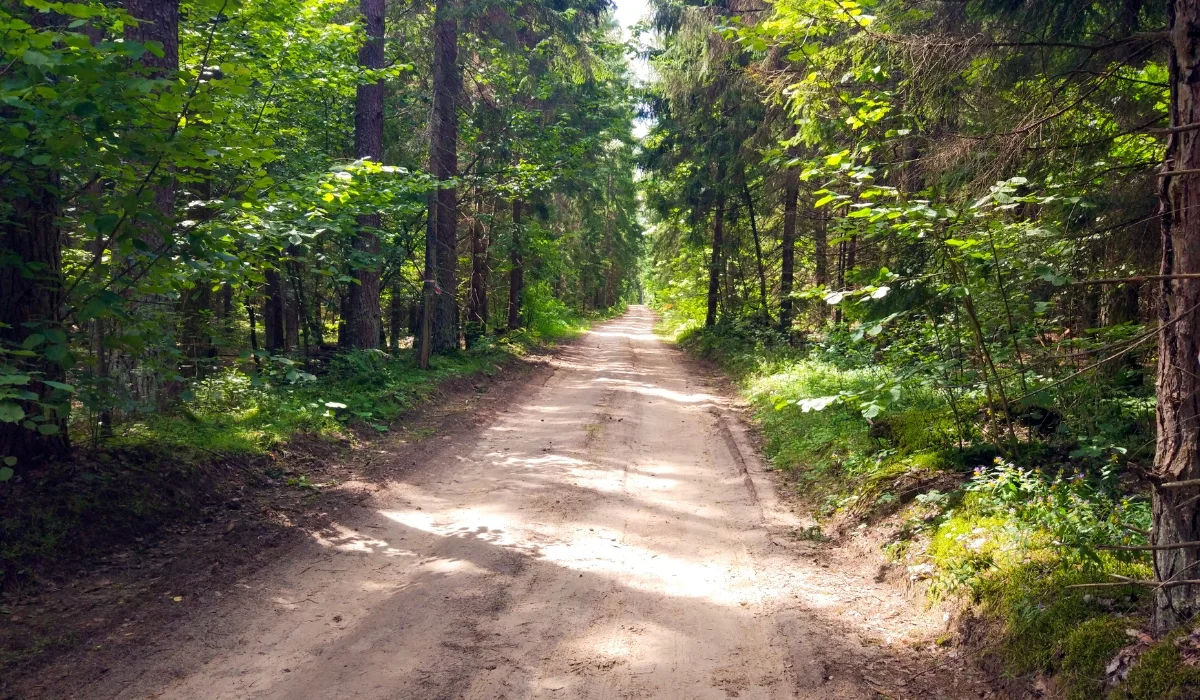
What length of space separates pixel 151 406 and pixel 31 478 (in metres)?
0.97

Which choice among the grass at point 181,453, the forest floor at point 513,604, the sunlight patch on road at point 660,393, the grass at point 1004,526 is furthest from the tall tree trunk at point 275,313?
the grass at point 1004,526

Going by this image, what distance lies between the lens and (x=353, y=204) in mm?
9125

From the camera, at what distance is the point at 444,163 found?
15602 millimetres

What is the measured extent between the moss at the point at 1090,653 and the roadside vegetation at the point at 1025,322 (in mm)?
11

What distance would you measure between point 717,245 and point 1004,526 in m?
19.9

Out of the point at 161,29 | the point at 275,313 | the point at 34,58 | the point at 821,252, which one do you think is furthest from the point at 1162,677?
the point at 275,313

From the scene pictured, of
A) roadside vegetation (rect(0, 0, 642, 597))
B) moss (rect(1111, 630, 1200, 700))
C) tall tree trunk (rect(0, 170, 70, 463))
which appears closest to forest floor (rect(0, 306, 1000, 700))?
moss (rect(1111, 630, 1200, 700))

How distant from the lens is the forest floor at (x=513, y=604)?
4.00m

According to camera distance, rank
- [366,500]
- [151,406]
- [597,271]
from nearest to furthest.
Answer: [151,406] → [366,500] → [597,271]

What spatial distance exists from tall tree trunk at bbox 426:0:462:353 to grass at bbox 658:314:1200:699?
28.0 feet

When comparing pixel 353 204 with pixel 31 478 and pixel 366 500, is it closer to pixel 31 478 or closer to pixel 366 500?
pixel 366 500

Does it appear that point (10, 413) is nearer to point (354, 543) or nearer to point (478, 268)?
point (354, 543)

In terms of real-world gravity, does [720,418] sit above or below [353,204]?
below

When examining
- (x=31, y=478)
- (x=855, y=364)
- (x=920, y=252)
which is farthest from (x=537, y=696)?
(x=855, y=364)
